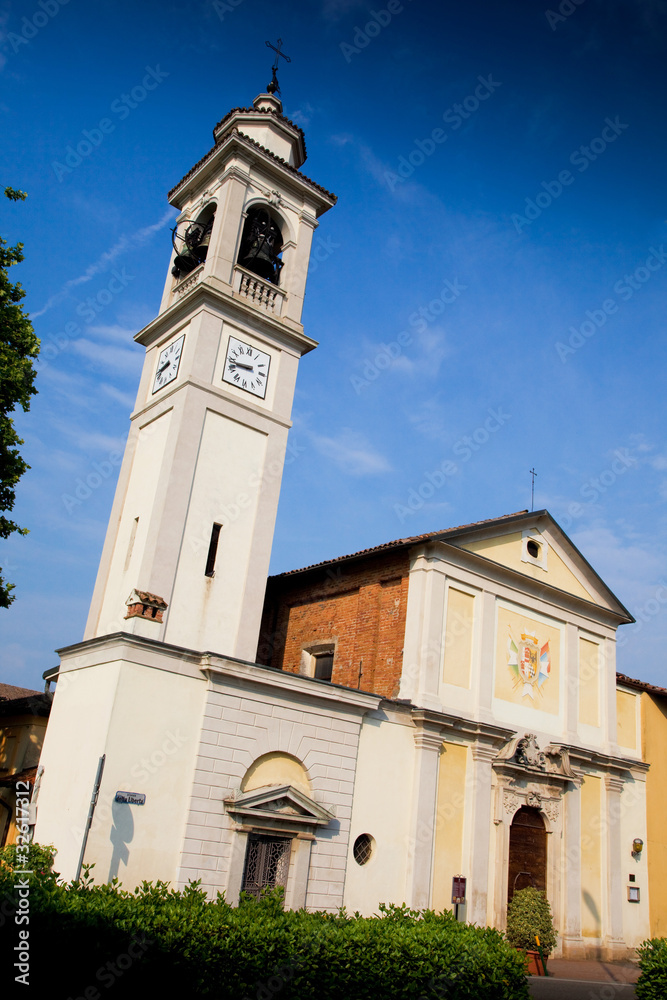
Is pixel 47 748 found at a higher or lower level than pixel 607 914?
higher

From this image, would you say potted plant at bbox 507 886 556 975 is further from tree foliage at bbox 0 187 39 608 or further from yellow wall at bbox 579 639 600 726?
tree foliage at bbox 0 187 39 608

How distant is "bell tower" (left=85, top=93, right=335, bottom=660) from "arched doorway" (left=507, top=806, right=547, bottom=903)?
8233 millimetres

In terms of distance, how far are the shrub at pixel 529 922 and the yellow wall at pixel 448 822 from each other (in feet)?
5.42

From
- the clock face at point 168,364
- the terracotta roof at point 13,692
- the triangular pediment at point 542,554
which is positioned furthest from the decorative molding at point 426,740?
the terracotta roof at point 13,692

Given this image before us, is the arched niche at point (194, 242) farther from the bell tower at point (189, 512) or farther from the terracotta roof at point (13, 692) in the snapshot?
the terracotta roof at point (13, 692)

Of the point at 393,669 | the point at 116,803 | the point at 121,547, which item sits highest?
the point at 121,547

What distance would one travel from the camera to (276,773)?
13992 mm

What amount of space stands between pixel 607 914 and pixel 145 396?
56.2ft

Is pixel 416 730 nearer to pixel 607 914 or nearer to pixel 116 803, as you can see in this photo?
pixel 116 803

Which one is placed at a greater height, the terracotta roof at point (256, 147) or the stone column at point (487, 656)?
the terracotta roof at point (256, 147)

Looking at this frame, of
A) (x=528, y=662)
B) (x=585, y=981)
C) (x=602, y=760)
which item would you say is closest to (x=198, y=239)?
(x=528, y=662)

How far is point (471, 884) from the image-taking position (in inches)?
647

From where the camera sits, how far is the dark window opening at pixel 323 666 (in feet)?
64.5

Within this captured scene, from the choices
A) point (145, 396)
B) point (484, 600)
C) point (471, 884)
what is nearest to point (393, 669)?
point (484, 600)
